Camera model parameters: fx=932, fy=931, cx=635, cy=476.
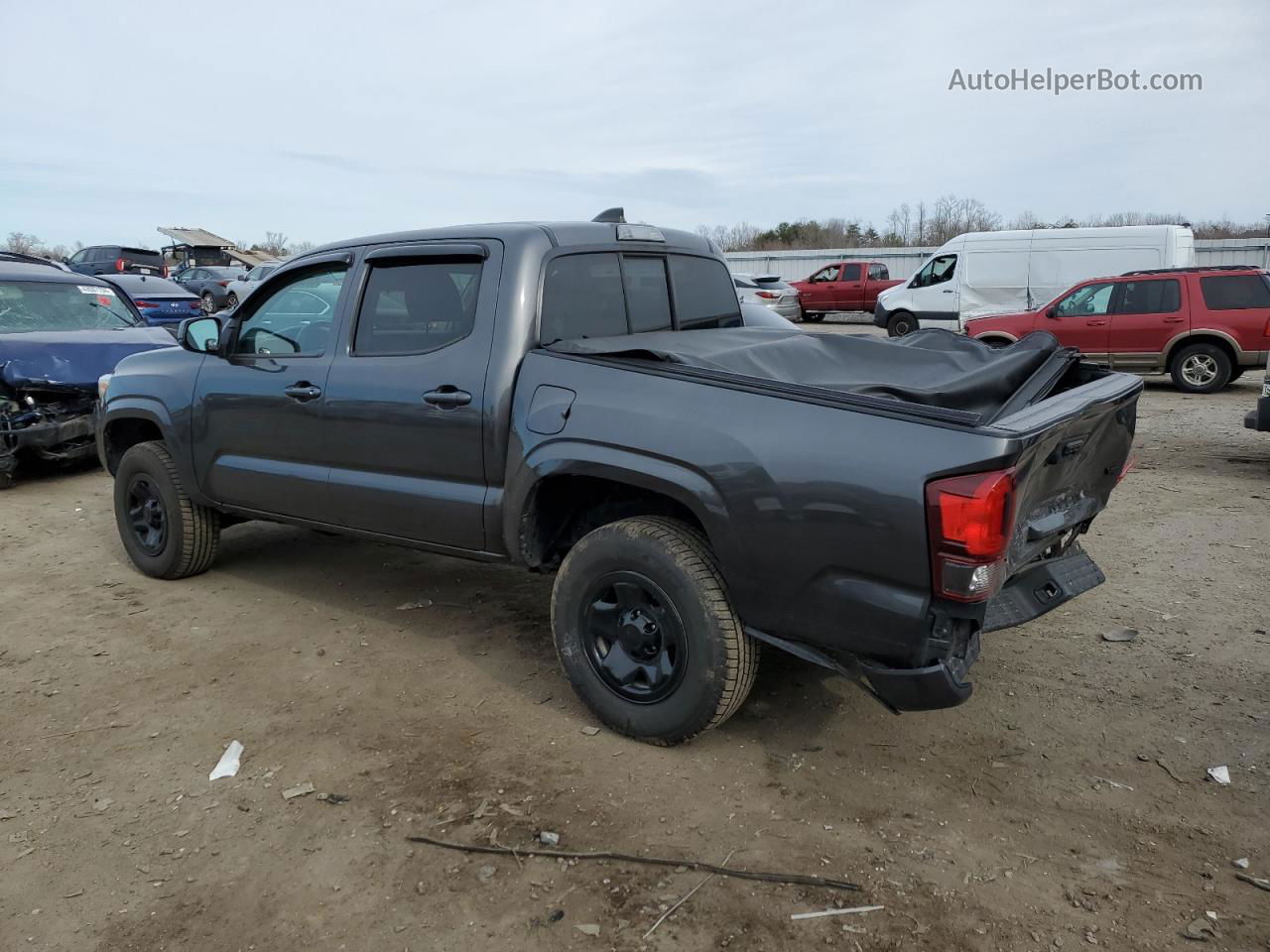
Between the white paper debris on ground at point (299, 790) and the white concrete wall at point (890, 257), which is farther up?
the white concrete wall at point (890, 257)

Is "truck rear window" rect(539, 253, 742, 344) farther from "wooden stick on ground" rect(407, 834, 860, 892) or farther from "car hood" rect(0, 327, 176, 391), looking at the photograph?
"car hood" rect(0, 327, 176, 391)

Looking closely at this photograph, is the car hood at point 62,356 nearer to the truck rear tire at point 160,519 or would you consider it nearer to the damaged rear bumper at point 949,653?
the truck rear tire at point 160,519

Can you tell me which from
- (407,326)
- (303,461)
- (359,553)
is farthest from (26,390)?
(407,326)

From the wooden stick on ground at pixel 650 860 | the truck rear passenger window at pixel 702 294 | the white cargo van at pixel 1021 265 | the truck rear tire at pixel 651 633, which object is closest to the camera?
the wooden stick on ground at pixel 650 860

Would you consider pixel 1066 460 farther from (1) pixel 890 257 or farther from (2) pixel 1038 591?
(1) pixel 890 257

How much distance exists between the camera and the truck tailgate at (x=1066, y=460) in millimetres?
2725

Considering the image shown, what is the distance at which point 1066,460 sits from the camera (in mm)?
3057

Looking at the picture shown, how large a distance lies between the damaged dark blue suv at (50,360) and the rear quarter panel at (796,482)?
6228 mm

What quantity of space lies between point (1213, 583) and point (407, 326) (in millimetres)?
4367

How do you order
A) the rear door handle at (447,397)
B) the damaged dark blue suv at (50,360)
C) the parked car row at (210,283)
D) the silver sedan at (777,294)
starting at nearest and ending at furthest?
the rear door handle at (447,397), the damaged dark blue suv at (50,360), the silver sedan at (777,294), the parked car row at (210,283)

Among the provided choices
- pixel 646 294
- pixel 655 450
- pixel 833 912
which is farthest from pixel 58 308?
pixel 833 912

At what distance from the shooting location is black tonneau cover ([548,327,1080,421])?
11.1 feet

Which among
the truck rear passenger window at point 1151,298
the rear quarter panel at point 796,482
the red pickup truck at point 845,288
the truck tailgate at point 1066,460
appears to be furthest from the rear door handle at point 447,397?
the red pickup truck at point 845,288

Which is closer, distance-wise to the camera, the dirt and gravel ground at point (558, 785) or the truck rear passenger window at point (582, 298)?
the dirt and gravel ground at point (558, 785)
